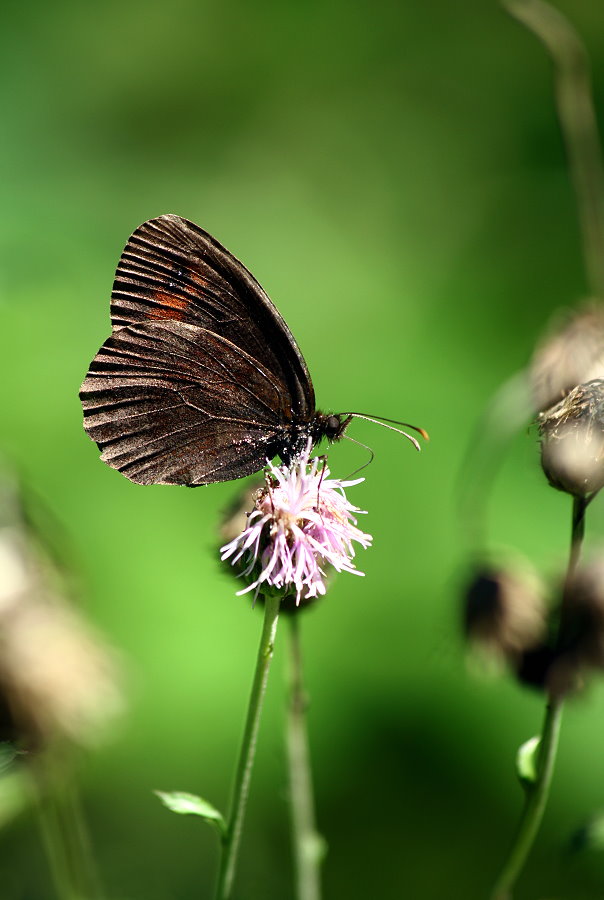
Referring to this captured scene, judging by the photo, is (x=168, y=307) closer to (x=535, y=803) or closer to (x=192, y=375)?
(x=192, y=375)

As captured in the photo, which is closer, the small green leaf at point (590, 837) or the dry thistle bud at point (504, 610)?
the small green leaf at point (590, 837)

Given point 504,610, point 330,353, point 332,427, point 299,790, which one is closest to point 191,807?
point 299,790

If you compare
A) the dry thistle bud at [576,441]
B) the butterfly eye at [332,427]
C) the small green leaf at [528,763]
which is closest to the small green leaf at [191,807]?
the small green leaf at [528,763]

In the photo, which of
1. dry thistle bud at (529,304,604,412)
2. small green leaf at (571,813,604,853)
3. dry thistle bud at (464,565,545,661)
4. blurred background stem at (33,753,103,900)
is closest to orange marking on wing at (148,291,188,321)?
dry thistle bud at (529,304,604,412)

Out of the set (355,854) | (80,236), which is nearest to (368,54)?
(80,236)

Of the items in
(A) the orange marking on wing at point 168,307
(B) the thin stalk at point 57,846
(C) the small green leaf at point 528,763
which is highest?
(A) the orange marking on wing at point 168,307

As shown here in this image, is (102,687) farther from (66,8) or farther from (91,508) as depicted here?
(66,8)

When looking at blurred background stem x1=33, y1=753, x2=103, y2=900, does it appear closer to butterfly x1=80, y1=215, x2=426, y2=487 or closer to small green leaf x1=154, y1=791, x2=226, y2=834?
small green leaf x1=154, y1=791, x2=226, y2=834

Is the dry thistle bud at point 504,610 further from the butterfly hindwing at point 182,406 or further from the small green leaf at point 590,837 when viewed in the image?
the butterfly hindwing at point 182,406
